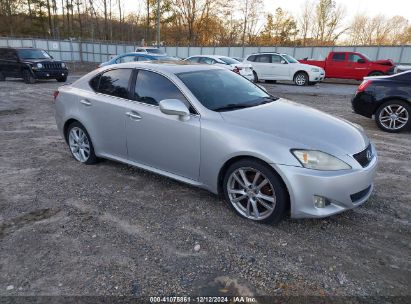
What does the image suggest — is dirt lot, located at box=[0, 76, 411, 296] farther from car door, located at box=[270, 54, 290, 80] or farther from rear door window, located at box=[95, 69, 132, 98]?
car door, located at box=[270, 54, 290, 80]

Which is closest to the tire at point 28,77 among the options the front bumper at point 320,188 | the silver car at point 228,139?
the silver car at point 228,139

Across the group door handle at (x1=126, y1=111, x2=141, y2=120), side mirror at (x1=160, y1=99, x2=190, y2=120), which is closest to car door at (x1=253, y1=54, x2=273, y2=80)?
door handle at (x1=126, y1=111, x2=141, y2=120)

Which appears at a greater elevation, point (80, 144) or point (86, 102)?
point (86, 102)

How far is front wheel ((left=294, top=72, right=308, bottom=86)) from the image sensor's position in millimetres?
18672

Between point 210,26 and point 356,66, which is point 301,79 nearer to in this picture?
point 356,66

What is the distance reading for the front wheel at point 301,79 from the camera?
1867 centimetres

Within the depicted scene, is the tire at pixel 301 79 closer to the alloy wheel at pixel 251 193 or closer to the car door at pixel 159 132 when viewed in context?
the car door at pixel 159 132

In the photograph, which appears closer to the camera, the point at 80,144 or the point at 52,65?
the point at 80,144

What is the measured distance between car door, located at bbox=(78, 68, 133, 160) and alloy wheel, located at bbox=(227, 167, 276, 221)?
1.72 m

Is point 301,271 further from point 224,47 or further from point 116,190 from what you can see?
point 224,47

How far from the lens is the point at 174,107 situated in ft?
12.3

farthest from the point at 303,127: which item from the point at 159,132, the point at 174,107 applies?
the point at 159,132

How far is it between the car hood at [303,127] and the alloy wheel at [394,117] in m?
4.17

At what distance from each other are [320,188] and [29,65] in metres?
16.8
